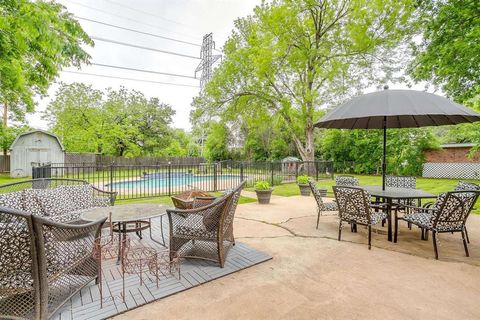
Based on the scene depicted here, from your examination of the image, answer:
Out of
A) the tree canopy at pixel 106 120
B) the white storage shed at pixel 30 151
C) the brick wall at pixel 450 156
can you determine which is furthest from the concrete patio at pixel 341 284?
the tree canopy at pixel 106 120

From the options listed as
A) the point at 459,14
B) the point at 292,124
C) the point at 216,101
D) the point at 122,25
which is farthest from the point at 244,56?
the point at 122,25

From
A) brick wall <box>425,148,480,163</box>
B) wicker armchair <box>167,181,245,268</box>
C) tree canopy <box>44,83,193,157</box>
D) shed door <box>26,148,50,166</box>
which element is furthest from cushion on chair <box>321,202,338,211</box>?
tree canopy <box>44,83,193,157</box>

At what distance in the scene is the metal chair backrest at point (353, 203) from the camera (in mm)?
3332

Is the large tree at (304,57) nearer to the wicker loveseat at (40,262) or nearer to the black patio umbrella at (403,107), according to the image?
the black patio umbrella at (403,107)

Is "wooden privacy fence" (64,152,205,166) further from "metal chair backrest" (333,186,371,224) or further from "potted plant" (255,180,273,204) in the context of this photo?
"metal chair backrest" (333,186,371,224)

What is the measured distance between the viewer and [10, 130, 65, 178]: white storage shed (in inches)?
541

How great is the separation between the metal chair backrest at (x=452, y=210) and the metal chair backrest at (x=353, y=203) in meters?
0.78

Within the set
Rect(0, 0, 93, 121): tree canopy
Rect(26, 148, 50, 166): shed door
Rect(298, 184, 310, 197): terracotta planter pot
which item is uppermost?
Rect(0, 0, 93, 121): tree canopy

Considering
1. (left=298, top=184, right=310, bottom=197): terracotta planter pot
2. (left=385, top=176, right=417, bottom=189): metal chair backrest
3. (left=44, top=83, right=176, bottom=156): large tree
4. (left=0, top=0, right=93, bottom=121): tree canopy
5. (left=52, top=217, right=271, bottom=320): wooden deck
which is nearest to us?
(left=52, top=217, right=271, bottom=320): wooden deck

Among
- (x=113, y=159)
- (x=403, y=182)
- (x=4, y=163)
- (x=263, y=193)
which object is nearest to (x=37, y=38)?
(x=263, y=193)

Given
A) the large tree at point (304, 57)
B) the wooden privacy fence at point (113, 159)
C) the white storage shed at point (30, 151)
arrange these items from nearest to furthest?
the large tree at point (304, 57) < the white storage shed at point (30, 151) < the wooden privacy fence at point (113, 159)

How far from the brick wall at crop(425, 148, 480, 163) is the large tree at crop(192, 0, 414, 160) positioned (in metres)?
4.96

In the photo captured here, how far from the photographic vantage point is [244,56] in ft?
45.1

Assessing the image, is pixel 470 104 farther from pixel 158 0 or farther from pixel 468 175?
pixel 158 0
